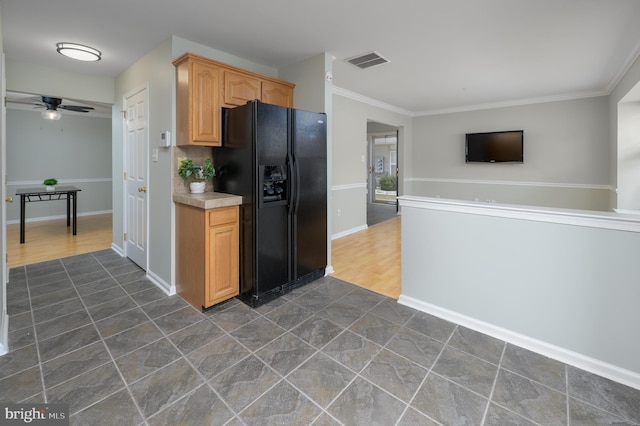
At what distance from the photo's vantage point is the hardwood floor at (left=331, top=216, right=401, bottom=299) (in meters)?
3.35

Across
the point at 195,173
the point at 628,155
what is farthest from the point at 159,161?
the point at 628,155

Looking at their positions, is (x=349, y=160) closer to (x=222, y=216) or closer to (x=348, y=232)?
(x=348, y=232)

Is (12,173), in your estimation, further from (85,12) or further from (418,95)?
(418,95)

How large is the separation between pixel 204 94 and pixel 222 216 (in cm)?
112

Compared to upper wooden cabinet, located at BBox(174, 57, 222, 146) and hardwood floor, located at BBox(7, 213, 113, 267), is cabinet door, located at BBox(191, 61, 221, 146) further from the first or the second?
hardwood floor, located at BBox(7, 213, 113, 267)

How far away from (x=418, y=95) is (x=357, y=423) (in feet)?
17.6

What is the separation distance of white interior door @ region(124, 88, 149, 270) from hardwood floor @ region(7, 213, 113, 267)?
3.59 ft

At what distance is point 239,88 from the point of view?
3.04 metres

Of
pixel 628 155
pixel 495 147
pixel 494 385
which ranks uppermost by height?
pixel 495 147

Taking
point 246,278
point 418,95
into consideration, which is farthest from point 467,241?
point 418,95

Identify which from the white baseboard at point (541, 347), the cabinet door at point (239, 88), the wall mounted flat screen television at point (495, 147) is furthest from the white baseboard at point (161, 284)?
the wall mounted flat screen television at point (495, 147)

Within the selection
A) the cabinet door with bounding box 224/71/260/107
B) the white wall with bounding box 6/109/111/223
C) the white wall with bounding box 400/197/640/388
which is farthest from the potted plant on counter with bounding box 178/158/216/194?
the white wall with bounding box 6/109/111/223

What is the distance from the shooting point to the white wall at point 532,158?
5.27m

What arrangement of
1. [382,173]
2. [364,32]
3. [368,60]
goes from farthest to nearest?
[382,173] < [368,60] < [364,32]
